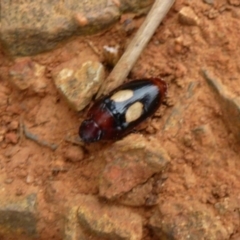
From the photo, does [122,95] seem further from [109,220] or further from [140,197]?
[109,220]

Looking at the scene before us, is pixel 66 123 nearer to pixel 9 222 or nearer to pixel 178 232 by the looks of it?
pixel 9 222

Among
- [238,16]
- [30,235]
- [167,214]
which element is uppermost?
[238,16]

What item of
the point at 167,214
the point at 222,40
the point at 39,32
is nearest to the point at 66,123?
the point at 39,32

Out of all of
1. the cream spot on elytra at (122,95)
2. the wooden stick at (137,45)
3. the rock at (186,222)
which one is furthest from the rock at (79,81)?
the rock at (186,222)

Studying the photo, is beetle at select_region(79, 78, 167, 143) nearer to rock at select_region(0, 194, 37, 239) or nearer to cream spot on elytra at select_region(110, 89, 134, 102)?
cream spot on elytra at select_region(110, 89, 134, 102)

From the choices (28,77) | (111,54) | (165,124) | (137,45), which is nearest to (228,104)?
(165,124)

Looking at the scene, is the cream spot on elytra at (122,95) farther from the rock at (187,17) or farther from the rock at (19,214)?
the rock at (19,214)
